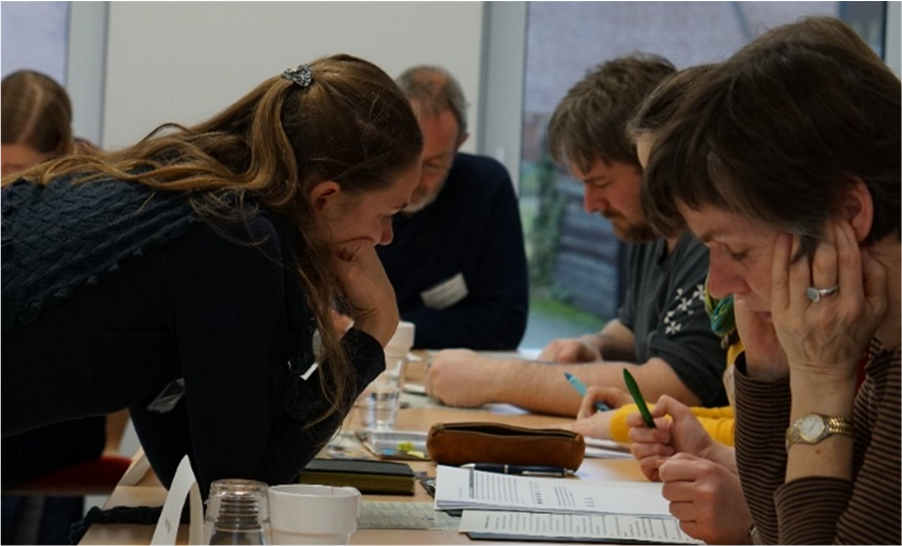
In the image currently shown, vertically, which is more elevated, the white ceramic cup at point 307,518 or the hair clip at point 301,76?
the hair clip at point 301,76

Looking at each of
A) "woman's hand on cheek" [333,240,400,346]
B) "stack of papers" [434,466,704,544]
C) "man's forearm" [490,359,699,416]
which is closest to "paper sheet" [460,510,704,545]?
"stack of papers" [434,466,704,544]

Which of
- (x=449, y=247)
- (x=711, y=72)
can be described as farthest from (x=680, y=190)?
(x=449, y=247)

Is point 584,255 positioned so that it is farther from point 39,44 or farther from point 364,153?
point 364,153

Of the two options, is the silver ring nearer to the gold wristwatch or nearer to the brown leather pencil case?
the gold wristwatch

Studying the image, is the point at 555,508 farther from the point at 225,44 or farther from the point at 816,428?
the point at 225,44

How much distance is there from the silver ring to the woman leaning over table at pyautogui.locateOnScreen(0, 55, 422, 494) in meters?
0.65

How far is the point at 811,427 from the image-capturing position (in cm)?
141

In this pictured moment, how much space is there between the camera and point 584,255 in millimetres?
4891

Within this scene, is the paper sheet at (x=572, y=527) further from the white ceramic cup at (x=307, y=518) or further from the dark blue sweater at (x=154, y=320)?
the white ceramic cup at (x=307, y=518)

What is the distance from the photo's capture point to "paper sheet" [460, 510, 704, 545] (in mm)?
1603

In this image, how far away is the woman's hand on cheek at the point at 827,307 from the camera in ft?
4.50

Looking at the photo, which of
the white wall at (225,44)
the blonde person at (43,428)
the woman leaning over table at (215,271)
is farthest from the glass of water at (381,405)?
the white wall at (225,44)

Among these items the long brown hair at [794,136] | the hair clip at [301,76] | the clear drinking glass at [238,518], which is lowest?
the clear drinking glass at [238,518]

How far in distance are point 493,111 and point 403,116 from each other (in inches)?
122
